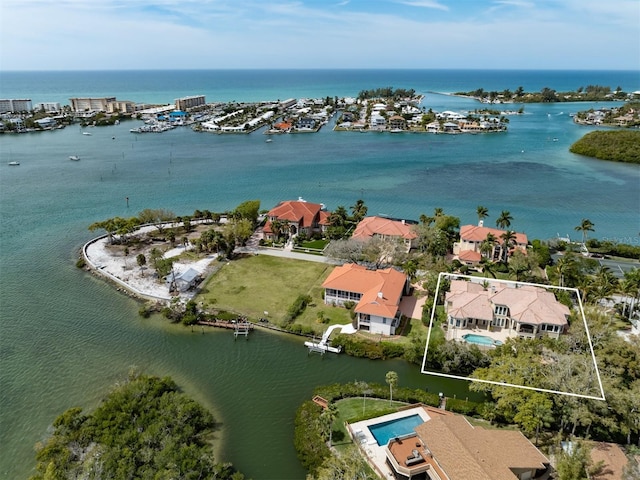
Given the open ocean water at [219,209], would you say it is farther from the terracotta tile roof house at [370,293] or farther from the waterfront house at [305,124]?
the waterfront house at [305,124]

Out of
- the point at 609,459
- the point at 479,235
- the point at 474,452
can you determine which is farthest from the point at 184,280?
the point at 609,459

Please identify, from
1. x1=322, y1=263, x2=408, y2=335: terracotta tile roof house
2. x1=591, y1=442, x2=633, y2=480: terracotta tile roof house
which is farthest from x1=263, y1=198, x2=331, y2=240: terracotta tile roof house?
x1=591, y1=442, x2=633, y2=480: terracotta tile roof house

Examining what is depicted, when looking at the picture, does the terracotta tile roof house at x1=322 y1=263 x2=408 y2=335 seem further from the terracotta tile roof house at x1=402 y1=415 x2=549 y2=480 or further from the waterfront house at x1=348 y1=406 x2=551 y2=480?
the terracotta tile roof house at x1=402 y1=415 x2=549 y2=480

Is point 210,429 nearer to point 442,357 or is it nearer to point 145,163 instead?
point 442,357

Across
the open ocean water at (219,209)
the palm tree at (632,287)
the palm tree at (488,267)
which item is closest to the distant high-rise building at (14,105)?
the open ocean water at (219,209)

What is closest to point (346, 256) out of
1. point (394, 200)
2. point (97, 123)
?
point (394, 200)
